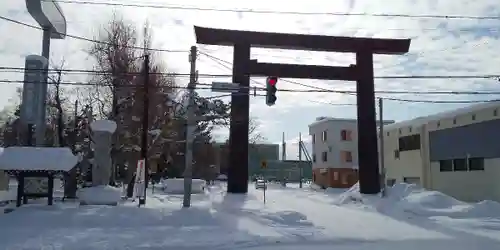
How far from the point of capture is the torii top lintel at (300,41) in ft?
96.4

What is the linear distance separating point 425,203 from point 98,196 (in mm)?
15535

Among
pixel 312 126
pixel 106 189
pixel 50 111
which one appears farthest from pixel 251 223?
pixel 312 126

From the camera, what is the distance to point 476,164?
29.0 m

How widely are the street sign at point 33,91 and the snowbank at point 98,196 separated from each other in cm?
446

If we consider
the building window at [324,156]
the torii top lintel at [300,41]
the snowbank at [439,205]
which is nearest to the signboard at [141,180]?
the torii top lintel at [300,41]

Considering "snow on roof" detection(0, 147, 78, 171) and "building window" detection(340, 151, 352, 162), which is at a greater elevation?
"building window" detection(340, 151, 352, 162)

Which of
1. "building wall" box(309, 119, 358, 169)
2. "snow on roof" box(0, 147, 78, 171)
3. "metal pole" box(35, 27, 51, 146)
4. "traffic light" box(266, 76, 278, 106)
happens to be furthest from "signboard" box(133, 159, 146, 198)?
"building wall" box(309, 119, 358, 169)

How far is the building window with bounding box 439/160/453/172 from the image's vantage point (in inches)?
1250

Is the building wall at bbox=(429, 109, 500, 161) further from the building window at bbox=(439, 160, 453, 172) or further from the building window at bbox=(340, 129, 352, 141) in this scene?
the building window at bbox=(340, 129, 352, 141)

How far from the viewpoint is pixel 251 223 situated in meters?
17.7

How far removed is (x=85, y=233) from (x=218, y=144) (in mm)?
64493

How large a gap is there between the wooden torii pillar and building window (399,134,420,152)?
23.6ft

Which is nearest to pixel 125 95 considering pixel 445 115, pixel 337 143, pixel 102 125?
pixel 102 125

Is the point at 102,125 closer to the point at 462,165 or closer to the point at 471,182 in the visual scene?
the point at 471,182
